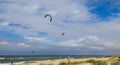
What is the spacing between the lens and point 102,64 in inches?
1220

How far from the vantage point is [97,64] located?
102ft

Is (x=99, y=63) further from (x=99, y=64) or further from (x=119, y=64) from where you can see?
(x=119, y=64)

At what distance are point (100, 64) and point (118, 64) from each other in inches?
86.3

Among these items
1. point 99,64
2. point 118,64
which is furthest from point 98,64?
point 118,64

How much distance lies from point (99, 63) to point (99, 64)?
0.34 metres

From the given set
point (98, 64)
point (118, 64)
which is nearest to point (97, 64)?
point (98, 64)

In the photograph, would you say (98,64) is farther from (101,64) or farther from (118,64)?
(118,64)

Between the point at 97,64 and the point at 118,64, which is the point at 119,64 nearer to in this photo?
the point at 118,64

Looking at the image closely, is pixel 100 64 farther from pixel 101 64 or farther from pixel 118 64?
pixel 118 64

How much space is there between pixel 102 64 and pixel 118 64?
198 cm

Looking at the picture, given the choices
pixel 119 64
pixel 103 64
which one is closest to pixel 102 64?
pixel 103 64

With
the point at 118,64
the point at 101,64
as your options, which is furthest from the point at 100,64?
the point at 118,64

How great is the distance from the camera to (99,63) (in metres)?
31.1

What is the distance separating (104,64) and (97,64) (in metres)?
0.88
